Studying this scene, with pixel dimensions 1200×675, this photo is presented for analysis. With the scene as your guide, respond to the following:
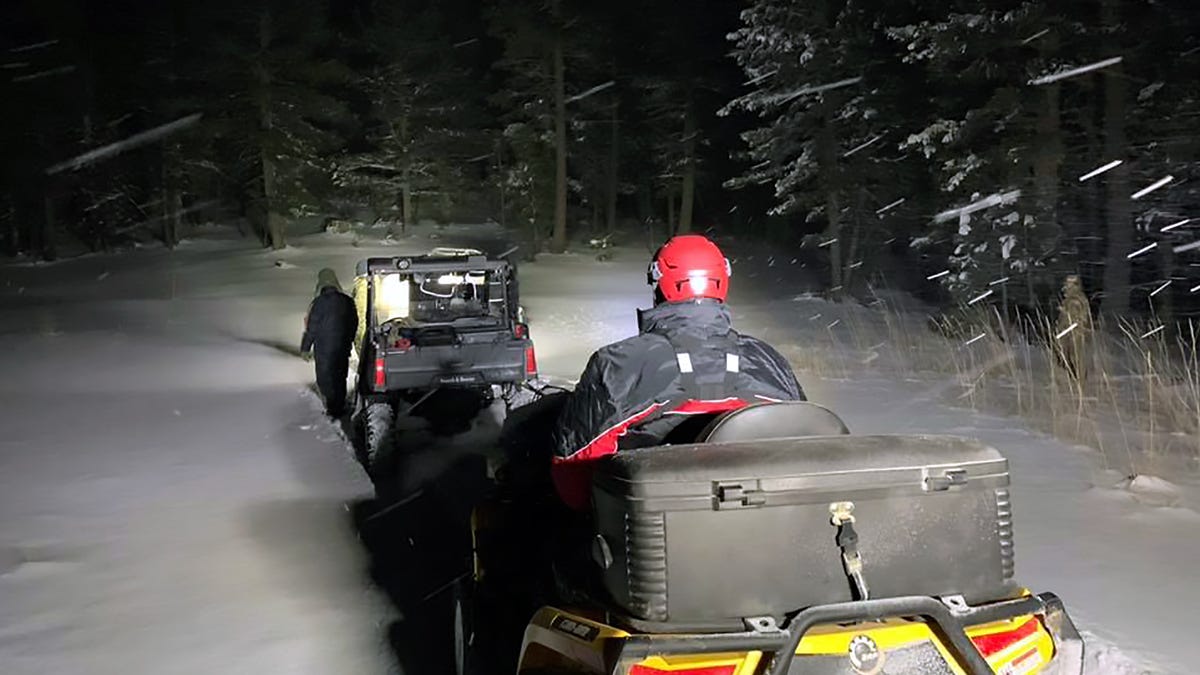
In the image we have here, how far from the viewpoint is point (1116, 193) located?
17906 mm

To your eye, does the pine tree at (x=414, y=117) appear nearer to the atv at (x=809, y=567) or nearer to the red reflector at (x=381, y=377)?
the red reflector at (x=381, y=377)

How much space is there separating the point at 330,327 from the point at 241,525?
15.2ft

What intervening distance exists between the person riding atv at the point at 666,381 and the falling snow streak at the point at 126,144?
43237mm

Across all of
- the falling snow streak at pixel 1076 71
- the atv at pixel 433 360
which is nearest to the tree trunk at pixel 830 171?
the falling snow streak at pixel 1076 71

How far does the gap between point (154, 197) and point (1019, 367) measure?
42624mm

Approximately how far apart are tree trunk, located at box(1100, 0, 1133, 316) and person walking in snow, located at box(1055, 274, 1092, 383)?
5.83 m

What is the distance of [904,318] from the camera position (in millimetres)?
25672

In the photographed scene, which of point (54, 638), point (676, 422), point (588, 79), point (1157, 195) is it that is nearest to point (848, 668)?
point (676, 422)

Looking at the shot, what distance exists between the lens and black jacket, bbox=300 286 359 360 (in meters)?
11.9

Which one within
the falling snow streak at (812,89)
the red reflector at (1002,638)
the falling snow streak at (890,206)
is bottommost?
the red reflector at (1002,638)

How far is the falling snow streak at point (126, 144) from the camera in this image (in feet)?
142

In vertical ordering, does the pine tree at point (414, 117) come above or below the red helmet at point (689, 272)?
above

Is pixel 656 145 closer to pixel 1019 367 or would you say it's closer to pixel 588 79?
pixel 588 79

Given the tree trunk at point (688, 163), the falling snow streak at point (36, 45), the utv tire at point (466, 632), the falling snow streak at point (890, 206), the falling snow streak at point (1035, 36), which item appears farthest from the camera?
the tree trunk at point (688, 163)
